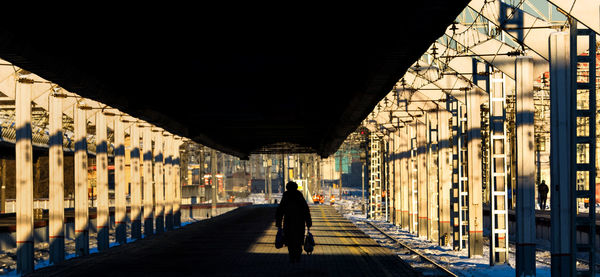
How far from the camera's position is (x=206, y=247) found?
2875 cm

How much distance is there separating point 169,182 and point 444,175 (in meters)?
19.8

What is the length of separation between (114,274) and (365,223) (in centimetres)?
4274

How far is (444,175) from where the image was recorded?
34438 mm

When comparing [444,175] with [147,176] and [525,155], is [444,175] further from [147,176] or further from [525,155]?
[147,176]

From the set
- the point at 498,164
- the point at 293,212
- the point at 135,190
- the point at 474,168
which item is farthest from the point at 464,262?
the point at 135,190

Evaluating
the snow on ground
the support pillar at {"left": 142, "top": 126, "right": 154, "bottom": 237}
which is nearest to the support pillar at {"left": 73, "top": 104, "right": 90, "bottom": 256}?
the support pillar at {"left": 142, "top": 126, "right": 154, "bottom": 237}

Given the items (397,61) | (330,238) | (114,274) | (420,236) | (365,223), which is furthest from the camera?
(365,223)

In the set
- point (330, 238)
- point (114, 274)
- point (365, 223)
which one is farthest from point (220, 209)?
point (114, 274)

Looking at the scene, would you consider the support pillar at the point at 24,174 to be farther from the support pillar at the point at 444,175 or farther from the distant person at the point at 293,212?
the support pillar at the point at 444,175

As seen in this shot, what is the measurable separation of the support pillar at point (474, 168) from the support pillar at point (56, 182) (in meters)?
13.3

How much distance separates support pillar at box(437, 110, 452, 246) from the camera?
33656 millimetres

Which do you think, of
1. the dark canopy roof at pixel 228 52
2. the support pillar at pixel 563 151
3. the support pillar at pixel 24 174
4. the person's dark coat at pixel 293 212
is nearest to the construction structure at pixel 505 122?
the support pillar at pixel 563 151

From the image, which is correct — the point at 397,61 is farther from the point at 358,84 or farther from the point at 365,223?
the point at 365,223

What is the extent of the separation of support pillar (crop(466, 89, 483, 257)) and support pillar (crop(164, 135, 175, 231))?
2292 cm
